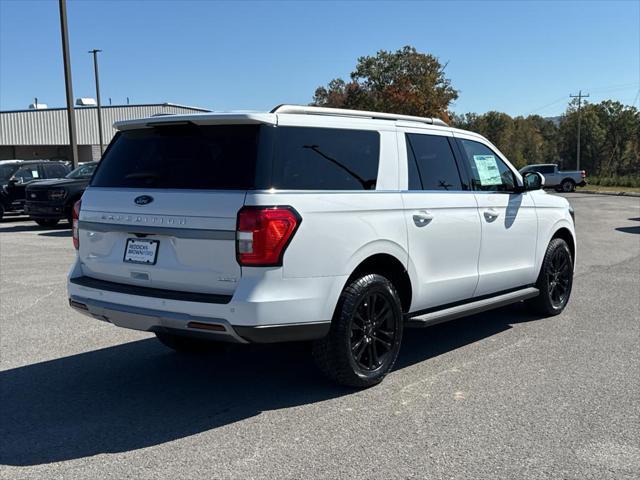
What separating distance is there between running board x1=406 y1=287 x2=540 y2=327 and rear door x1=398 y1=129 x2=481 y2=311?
90 mm

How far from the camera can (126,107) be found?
56406 mm

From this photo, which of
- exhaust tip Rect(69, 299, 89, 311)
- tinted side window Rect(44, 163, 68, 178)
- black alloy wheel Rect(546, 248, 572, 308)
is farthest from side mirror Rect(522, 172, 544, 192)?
tinted side window Rect(44, 163, 68, 178)

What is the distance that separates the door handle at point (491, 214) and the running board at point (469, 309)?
0.73 metres

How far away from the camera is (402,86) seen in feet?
180

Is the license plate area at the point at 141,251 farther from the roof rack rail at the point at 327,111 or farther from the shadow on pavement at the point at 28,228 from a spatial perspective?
the shadow on pavement at the point at 28,228

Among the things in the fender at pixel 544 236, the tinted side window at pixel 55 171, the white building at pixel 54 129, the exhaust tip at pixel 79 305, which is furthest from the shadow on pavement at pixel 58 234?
the white building at pixel 54 129

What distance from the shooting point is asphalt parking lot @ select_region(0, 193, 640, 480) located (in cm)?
348

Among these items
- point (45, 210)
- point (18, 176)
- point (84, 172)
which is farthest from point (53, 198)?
point (18, 176)

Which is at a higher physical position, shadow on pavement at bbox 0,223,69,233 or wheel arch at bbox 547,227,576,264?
wheel arch at bbox 547,227,576,264

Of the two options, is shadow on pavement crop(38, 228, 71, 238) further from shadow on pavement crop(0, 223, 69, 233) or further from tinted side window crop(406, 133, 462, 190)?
tinted side window crop(406, 133, 462, 190)

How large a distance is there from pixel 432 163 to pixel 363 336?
65.4 inches

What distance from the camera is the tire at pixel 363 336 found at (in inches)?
172

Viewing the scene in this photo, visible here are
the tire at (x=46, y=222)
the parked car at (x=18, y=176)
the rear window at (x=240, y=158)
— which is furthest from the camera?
the parked car at (x=18, y=176)

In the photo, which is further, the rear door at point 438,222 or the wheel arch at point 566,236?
the wheel arch at point 566,236
